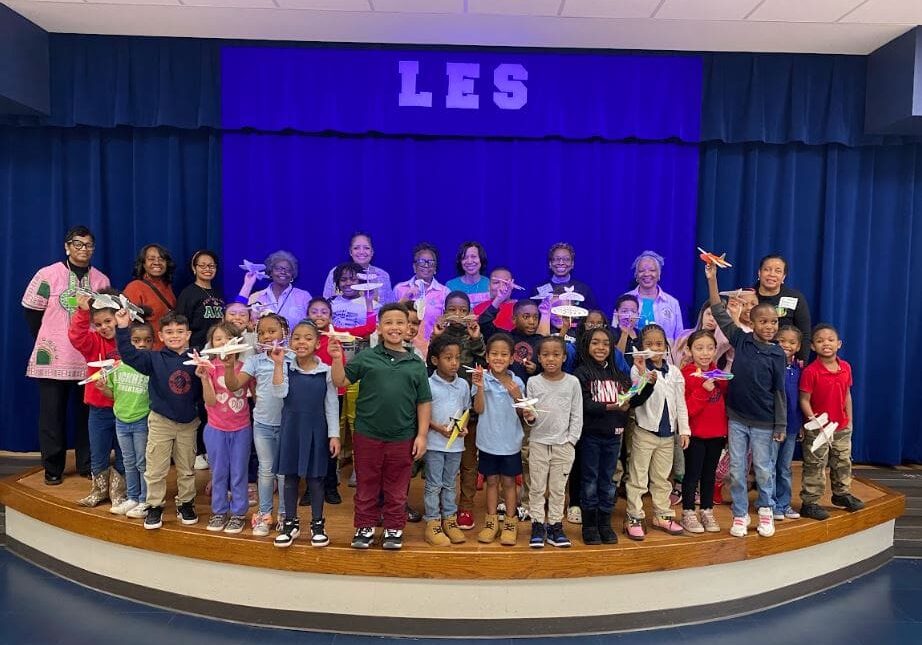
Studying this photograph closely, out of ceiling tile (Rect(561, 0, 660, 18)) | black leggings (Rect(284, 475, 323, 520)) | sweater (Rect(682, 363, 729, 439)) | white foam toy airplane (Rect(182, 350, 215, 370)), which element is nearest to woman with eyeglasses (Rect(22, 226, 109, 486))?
white foam toy airplane (Rect(182, 350, 215, 370))

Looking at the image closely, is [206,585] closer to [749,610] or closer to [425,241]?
[749,610]

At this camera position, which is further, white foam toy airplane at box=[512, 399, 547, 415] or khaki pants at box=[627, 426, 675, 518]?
khaki pants at box=[627, 426, 675, 518]

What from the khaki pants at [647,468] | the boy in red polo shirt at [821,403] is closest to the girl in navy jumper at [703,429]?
the khaki pants at [647,468]

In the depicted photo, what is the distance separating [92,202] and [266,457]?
3.09 metres

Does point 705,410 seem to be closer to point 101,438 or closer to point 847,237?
point 847,237

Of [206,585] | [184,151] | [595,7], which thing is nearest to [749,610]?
[206,585]

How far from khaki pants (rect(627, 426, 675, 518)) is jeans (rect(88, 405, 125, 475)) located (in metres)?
2.59

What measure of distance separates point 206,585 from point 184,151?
11.0 ft

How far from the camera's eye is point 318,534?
123 inches

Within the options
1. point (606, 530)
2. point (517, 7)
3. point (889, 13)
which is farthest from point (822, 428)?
point (517, 7)

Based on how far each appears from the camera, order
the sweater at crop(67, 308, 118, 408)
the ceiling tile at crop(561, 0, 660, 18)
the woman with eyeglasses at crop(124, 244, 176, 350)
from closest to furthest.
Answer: the sweater at crop(67, 308, 118, 408) → the ceiling tile at crop(561, 0, 660, 18) → the woman with eyeglasses at crop(124, 244, 176, 350)

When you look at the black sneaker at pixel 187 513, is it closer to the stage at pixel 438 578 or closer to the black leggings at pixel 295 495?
the stage at pixel 438 578

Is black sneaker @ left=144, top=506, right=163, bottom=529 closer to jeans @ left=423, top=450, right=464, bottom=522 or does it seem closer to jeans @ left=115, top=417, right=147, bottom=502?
jeans @ left=115, top=417, right=147, bottom=502

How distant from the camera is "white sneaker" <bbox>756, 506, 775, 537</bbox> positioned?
340 cm
